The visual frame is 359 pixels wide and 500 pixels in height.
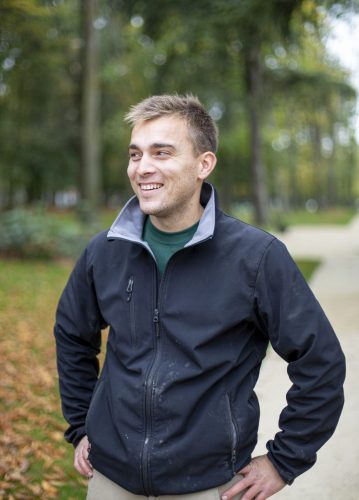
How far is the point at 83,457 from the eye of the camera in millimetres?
2223

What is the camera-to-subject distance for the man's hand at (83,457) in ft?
7.20

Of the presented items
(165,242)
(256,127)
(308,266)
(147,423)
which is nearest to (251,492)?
(147,423)

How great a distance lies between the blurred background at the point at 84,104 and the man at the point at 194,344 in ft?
7.23

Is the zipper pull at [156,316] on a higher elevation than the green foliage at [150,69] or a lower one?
lower

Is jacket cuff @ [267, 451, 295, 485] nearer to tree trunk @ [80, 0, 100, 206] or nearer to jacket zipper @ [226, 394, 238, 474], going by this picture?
jacket zipper @ [226, 394, 238, 474]

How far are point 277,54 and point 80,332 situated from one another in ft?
70.5

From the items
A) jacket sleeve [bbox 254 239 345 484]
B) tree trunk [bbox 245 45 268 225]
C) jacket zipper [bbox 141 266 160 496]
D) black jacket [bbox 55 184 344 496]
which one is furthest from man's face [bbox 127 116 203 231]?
tree trunk [bbox 245 45 268 225]

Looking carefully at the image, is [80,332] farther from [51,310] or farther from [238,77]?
[238,77]

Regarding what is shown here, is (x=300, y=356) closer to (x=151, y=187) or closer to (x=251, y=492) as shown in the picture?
(x=251, y=492)

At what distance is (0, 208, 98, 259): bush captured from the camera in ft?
43.8

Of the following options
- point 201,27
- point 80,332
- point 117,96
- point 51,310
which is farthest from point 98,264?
point 117,96

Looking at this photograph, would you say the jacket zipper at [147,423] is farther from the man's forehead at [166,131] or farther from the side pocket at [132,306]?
the man's forehead at [166,131]

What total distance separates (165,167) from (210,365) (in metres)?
0.67

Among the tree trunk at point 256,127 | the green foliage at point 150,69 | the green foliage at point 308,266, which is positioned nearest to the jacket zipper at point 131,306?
the green foliage at point 150,69
